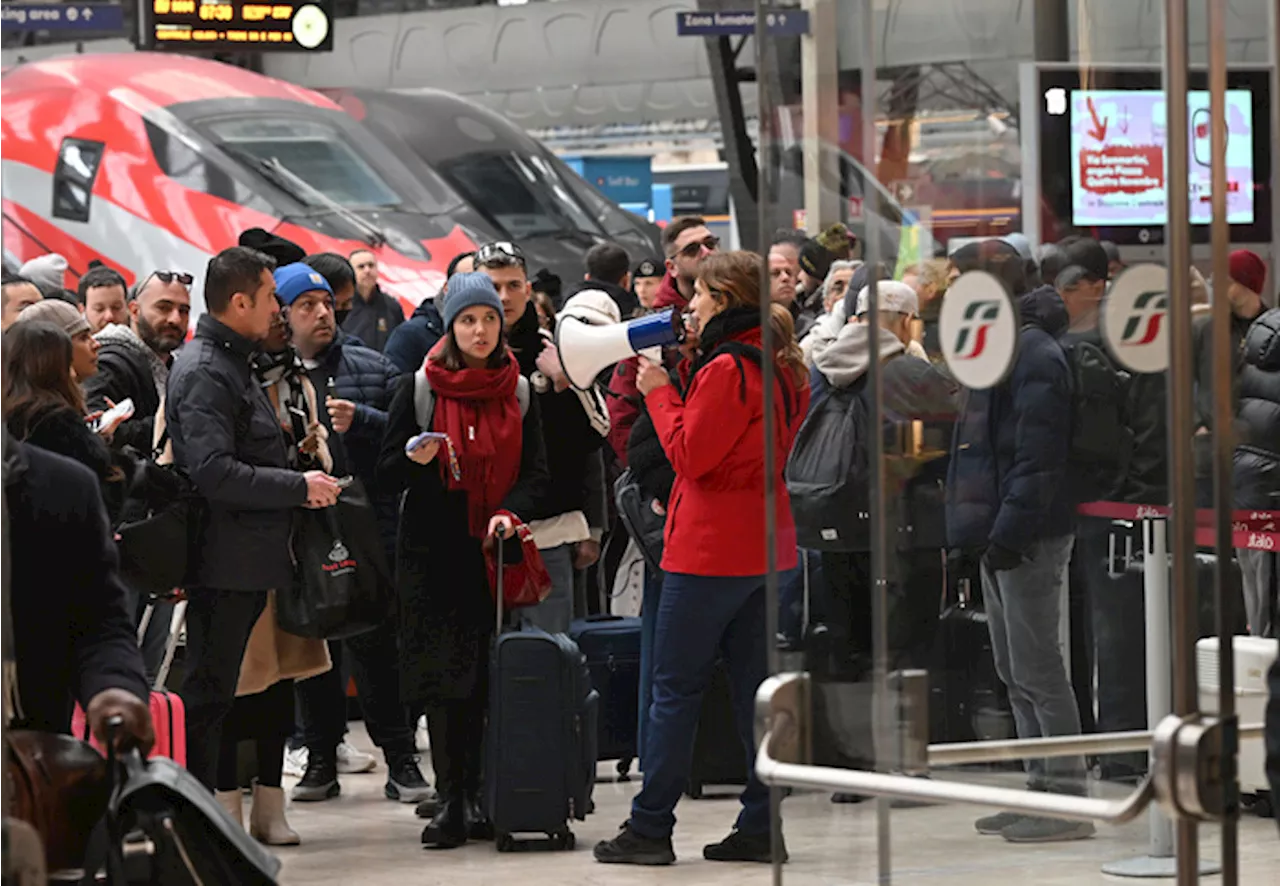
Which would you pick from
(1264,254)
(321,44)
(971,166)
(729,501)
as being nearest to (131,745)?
(971,166)

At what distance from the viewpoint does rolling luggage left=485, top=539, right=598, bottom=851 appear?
687 centimetres

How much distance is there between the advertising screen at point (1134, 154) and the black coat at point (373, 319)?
28.6 ft

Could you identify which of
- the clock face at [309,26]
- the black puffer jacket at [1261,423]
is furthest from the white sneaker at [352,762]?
the clock face at [309,26]

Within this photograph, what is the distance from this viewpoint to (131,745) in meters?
3.46

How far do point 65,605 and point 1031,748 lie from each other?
164 centimetres

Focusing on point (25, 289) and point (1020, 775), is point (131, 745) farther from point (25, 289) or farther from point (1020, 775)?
point (25, 289)

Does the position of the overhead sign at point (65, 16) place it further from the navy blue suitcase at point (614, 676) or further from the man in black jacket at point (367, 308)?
the navy blue suitcase at point (614, 676)

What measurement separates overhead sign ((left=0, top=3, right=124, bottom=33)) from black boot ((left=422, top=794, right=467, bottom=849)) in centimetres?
502

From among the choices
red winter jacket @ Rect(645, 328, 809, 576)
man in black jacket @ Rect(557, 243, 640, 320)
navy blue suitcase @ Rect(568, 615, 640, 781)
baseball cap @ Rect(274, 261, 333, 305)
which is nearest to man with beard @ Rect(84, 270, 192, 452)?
baseball cap @ Rect(274, 261, 333, 305)

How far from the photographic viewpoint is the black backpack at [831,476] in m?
4.34

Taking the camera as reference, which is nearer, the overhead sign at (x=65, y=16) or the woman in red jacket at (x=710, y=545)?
the woman in red jacket at (x=710, y=545)

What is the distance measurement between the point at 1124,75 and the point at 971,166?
292 millimetres

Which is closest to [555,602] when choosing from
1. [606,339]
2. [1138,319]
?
[606,339]

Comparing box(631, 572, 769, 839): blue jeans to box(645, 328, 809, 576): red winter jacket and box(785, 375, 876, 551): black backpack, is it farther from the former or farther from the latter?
box(785, 375, 876, 551): black backpack
